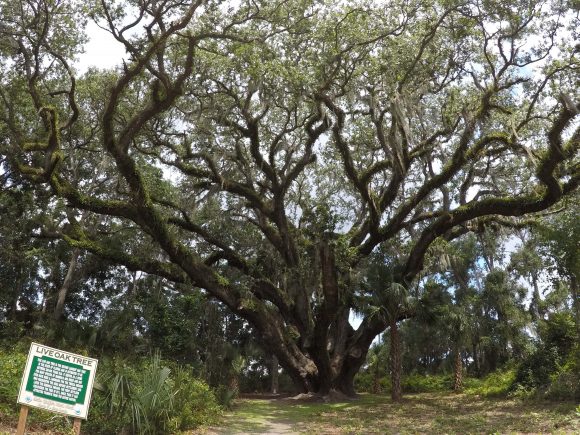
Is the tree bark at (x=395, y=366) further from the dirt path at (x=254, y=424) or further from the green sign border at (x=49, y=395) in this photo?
the green sign border at (x=49, y=395)

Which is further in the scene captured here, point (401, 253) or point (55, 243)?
point (55, 243)

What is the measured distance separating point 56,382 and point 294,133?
41.7ft

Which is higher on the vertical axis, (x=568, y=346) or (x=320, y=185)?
(x=320, y=185)

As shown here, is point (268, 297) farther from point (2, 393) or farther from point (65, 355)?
point (65, 355)

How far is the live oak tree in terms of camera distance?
37.4 feet

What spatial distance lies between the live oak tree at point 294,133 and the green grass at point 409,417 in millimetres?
2553

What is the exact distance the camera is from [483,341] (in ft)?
64.4

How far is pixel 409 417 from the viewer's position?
36.9 ft

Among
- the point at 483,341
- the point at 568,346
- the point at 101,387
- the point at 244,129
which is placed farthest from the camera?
the point at 483,341

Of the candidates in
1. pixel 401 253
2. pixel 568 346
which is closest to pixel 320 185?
pixel 401 253

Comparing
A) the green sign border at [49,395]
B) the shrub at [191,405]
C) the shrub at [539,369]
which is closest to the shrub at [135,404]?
the shrub at [191,405]

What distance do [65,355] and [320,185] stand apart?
16315mm

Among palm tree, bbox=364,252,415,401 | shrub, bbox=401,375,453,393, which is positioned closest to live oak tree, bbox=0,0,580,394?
palm tree, bbox=364,252,415,401

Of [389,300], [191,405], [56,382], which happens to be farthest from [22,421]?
[389,300]
